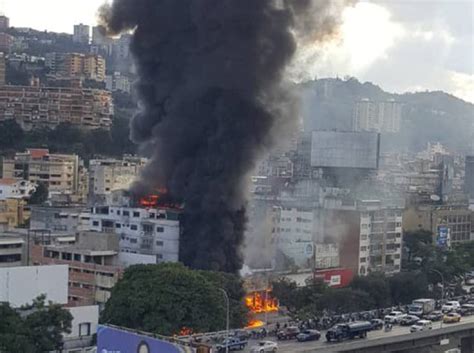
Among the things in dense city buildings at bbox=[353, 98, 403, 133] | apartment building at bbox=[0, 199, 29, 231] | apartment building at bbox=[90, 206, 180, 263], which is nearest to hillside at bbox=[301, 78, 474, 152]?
dense city buildings at bbox=[353, 98, 403, 133]

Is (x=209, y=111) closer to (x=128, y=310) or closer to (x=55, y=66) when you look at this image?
(x=128, y=310)

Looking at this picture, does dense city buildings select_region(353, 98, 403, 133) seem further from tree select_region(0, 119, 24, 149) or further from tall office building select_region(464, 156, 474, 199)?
tree select_region(0, 119, 24, 149)

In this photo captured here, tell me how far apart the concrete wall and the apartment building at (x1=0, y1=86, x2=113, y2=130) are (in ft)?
128

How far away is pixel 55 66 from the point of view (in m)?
82.4

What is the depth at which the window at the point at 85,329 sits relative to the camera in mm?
21891

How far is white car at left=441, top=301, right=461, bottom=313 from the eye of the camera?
84.9 feet

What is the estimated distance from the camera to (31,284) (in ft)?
72.7

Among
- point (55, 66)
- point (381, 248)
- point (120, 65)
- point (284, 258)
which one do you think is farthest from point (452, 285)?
point (120, 65)

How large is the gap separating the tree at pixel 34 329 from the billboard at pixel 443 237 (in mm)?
23592

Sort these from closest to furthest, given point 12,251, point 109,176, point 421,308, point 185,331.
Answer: point 185,331, point 421,308, point 12,251, point 109,176

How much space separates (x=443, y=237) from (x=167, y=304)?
75.7 feet

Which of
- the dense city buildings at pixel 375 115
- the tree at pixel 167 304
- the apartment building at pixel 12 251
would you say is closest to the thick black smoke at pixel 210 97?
the apartment building at pixel 12 251

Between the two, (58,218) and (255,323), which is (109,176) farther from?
(255,323)

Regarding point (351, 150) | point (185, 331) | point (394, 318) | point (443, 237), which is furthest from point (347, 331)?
point (351, 150)
